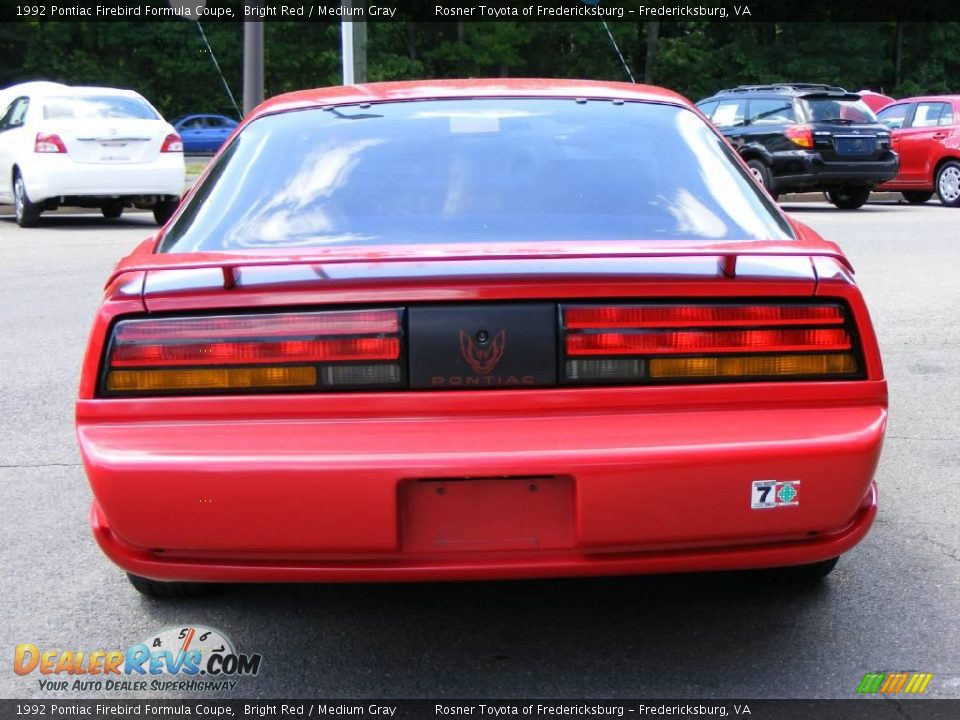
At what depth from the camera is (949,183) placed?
61.2 feet

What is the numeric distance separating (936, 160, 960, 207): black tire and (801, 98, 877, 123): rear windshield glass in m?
1.53

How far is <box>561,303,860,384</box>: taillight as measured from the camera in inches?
114

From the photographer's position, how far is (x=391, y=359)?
2881 millimetres

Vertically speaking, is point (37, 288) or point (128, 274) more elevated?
point (128, 274)

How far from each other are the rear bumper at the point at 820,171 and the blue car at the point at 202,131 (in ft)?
82.4

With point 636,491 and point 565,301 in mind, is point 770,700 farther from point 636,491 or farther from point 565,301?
point 565,301

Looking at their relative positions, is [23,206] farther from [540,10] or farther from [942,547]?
[540,10]

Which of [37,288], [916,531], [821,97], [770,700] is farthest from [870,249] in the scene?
[770,700]

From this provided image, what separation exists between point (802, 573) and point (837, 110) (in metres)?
15.1

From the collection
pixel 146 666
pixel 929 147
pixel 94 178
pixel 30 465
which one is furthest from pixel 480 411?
pixel 929 147

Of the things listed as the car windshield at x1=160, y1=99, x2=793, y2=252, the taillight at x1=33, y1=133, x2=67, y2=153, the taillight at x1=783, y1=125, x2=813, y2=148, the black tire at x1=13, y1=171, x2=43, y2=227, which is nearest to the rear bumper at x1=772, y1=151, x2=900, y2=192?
the taillight at x1=783, y1=125, x2=813, y2=148

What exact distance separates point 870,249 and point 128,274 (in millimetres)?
10349

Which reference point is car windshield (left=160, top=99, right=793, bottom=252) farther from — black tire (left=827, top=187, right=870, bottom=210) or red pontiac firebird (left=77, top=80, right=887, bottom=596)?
black tire (left=827, top=187, right=870, bottom=210)

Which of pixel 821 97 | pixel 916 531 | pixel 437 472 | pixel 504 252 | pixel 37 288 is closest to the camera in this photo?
pixel 437 472
